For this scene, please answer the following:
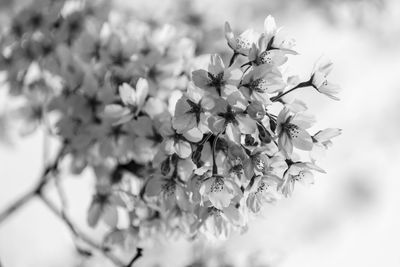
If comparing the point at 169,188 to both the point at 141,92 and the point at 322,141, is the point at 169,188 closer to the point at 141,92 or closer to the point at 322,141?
the point at 141,92

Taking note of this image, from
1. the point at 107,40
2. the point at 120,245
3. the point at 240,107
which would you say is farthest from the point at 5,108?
the point at 240,107

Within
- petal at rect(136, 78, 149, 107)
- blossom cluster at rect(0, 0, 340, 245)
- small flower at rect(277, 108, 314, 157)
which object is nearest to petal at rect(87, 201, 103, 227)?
blossom cluster at rect(0, 0, 340, 245)

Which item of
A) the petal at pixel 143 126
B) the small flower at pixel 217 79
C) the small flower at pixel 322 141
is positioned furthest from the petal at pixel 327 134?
the petal at pixel 143 126

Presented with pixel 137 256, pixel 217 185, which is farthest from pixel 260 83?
pixel 137 256

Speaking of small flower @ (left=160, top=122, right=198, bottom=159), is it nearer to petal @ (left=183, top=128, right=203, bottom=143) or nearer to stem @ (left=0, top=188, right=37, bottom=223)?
petal @ (left=183, top=128, right=203, bottom=143)

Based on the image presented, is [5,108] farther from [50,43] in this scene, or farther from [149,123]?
[149,123]

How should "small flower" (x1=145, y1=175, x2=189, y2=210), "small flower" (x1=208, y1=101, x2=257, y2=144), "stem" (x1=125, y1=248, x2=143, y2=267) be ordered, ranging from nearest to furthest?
"small flower" (x1=208, y1=101, x2=257, y2=144)
"small flower" (x1=145, y1=175, x2=189, y2=210)
"stem" (x1=125, y1=248, x2=143, y2=267)
